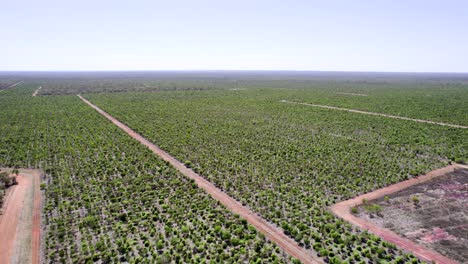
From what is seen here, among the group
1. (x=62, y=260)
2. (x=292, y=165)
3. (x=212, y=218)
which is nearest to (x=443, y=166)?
(x=292, y=165)

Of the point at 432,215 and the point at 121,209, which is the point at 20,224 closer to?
→ the point at 121,209

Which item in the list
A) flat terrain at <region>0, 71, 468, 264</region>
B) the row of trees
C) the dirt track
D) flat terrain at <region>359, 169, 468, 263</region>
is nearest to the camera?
the dirt track

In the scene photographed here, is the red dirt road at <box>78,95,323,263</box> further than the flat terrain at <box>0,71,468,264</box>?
No

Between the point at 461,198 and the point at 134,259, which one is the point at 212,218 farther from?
the point at 461,198

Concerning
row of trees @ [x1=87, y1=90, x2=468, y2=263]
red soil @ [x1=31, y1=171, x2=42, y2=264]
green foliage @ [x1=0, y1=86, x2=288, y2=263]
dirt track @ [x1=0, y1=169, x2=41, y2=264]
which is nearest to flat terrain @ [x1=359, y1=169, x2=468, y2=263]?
row of trees @ [x1=87, y1=90, x2=468, y2=263]

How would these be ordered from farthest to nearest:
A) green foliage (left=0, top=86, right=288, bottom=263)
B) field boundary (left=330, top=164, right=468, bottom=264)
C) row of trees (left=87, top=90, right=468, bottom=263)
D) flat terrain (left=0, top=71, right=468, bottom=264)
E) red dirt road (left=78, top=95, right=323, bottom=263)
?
1. row of trees (left=87, top=90, right=468, bottom=263)
2. flat terrain (left=0, top=71, right=468, bottom=264)
3. green foliage (left=0, top=86, right=288, bottom=263)
4. red dirt road (left=78, top=95, right=323, bottom=263)
5. field boundary (left=330, top=164, right=468, bottom=264)

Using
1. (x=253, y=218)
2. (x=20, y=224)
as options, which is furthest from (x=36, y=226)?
(x=253, y=218)

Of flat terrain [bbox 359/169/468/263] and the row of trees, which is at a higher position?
the row of trees

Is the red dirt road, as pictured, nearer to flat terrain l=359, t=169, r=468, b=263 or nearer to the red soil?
flat terrain l=359, t=169, r=468, b=263
